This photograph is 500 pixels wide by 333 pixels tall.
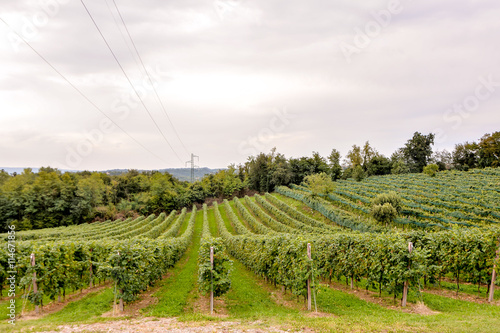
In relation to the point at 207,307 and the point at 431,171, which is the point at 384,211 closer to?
the point at 207,307

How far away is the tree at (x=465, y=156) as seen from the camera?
73075 millimetres

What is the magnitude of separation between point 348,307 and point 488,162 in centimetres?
8124

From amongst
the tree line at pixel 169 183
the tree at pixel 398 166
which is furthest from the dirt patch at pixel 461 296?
Result: the tree at pixel 398 166

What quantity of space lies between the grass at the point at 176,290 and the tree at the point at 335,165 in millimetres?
59617

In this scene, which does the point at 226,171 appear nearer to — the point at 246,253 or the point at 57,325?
the point at 246,253

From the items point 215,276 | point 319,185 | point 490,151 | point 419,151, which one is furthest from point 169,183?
point 490,151

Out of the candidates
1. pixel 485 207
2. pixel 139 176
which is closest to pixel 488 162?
pixel 485 207

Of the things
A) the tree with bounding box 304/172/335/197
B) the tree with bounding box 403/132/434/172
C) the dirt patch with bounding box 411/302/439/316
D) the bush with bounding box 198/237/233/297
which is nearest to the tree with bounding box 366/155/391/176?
the tree with bounding box 403/132/434/172

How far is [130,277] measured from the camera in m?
10.2

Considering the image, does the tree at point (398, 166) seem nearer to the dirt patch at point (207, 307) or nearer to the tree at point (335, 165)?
the tree at point (335, 165)

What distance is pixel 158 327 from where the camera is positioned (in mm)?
7777

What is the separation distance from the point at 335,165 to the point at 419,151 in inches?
1002

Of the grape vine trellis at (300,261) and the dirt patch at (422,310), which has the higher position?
the grape vine trellis at (300,261)

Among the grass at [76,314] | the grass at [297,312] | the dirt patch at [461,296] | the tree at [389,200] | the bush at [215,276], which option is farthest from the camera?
the tree at [389,200]
